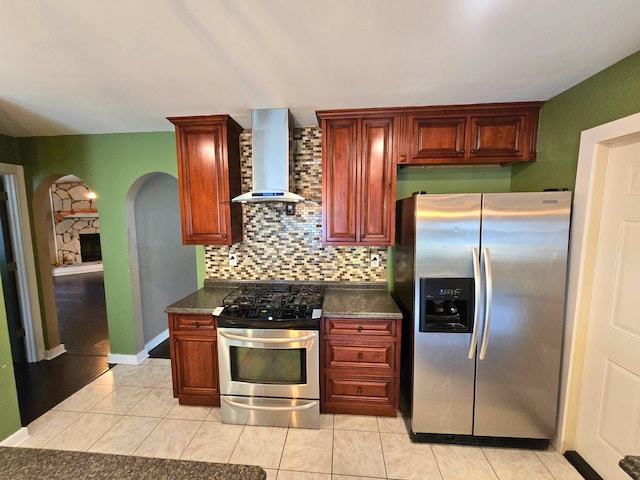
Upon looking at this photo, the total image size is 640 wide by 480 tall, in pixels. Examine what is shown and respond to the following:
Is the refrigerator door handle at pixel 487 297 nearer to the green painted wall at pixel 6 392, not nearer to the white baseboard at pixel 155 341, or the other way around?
the green painted wall at pixel 6 392

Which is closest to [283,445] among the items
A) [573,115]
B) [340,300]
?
[340,300]

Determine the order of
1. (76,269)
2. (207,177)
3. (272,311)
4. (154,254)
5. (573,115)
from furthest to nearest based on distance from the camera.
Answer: (76,269) → (154,254) → (207,177) → (272,311) → (573,115)

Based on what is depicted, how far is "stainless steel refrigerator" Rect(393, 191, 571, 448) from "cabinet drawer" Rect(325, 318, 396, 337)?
178mm

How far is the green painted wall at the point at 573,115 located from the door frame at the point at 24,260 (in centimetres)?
488

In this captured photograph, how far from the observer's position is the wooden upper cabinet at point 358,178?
7.35 ft

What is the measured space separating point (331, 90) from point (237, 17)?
817 millimetres

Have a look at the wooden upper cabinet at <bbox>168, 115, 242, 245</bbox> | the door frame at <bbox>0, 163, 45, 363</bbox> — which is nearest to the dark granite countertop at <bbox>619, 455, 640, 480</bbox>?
the wooden upper cabinet at <bbox>168, 115, 242, 245</bbox>

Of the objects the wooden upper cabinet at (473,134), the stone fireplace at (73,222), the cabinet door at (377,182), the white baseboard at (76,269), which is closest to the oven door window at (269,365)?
the cabinet door at (377,182)

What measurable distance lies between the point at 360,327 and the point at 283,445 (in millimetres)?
990

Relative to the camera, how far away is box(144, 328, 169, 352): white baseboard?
326cm

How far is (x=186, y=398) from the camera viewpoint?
229cm

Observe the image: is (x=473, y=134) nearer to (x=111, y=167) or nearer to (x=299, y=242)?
(x=299, y=242)

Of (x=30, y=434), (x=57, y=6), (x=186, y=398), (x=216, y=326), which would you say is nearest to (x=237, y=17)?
(x=57, y=6)

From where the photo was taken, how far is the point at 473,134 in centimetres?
216
